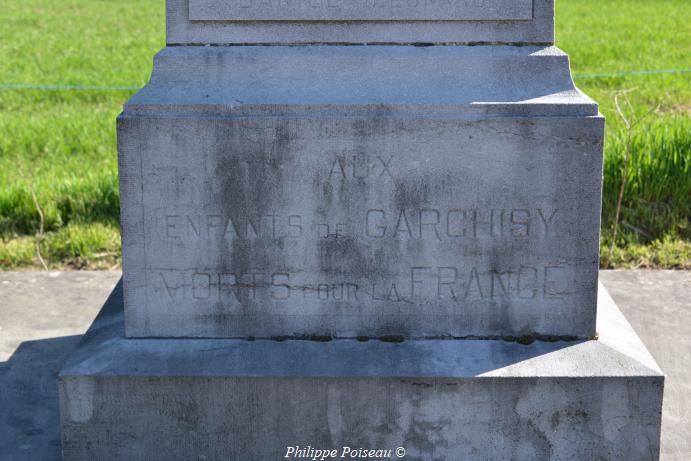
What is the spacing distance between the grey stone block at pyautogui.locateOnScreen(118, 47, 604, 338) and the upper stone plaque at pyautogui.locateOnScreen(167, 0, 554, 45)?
0.17 feet

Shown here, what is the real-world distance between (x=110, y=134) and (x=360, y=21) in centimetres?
627

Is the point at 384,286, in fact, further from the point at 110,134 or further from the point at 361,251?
the point at 110,134

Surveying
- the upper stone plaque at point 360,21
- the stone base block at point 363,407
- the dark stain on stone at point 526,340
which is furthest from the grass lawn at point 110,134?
the upper stone plaque at point 360,21

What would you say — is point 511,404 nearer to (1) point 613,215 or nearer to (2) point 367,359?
(2) point 367,359

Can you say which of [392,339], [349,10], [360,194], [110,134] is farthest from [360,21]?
[110,134]

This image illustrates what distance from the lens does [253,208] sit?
339 centimetres

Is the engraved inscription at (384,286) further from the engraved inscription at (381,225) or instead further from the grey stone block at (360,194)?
the engraved inscription at (381,225)

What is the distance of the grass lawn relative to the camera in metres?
5.92

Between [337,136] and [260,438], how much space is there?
1.05m

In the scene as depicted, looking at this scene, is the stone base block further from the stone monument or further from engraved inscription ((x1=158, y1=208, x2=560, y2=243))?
engraved inscription ((x1=158, y1=208, x2=560, y2=243))

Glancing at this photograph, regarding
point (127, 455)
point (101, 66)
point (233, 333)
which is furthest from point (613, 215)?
point (101, 66)

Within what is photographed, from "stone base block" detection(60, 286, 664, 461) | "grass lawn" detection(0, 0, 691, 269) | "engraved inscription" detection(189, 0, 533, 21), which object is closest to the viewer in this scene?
"stone base block" detection(60, 286, 664, 461)

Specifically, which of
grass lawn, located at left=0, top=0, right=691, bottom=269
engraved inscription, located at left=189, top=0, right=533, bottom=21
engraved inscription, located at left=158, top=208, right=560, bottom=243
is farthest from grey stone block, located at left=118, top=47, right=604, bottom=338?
grass lawn, located at left=0, top=0, right=691, bottom=269

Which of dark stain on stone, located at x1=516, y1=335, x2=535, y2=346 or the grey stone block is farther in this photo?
dark stain on stone, located at x1=516, y1=335, x2=535, y2=346
